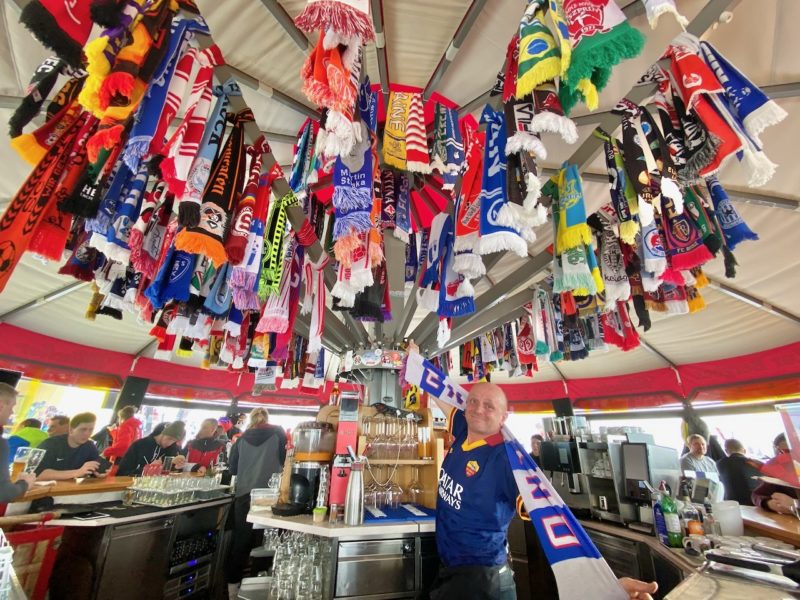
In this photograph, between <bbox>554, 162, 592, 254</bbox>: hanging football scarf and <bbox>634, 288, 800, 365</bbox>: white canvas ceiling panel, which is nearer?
<bbox>554, 162, 592, 254</bbox>: hanging football scarf

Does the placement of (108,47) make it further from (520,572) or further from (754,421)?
(754,421)

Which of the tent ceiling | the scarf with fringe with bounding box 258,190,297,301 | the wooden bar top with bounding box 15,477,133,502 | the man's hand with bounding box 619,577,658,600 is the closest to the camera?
the man's hand with bounding box 619,577,658,600

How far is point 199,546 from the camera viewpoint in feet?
12.8

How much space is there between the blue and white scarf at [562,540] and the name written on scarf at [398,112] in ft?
7.37

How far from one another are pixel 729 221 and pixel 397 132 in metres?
2.34

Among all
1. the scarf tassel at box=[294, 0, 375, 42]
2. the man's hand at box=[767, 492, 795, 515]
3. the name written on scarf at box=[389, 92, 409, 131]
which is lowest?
the man's hand at box=[767, 492, 795, 515]

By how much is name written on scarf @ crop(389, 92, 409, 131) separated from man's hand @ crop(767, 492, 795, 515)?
4.42m

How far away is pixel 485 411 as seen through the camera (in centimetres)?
238

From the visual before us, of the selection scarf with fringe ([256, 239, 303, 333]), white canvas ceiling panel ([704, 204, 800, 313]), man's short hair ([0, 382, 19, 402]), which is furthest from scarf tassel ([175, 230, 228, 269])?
white canvas ceiling panel ([704, 204, 800, 313])

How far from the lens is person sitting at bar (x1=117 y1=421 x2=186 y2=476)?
446cm

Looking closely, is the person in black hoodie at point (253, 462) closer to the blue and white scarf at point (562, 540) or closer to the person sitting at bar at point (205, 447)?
the person sitting at bar at point (205, 447)

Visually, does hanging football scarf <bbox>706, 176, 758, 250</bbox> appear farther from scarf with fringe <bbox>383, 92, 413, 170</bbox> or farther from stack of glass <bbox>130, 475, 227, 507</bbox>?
stack of glass <bbox>130, 475, 227, 507</bbox>

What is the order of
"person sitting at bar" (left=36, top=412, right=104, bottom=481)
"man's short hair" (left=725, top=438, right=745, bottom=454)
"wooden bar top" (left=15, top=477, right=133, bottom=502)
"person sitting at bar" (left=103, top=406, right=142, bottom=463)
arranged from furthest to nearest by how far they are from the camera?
"person sitting at bar" (left=103, top=406, right=142, bottom=463), "man's short hair" (left=725, top=438, right=745, bottom=454), "person sitting at bar" (left=36, top=412, right=104, bottom=481), "wooden bar top" (left=15, top=477, right=133, bottom=502)

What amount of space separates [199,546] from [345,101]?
16.0 ft
